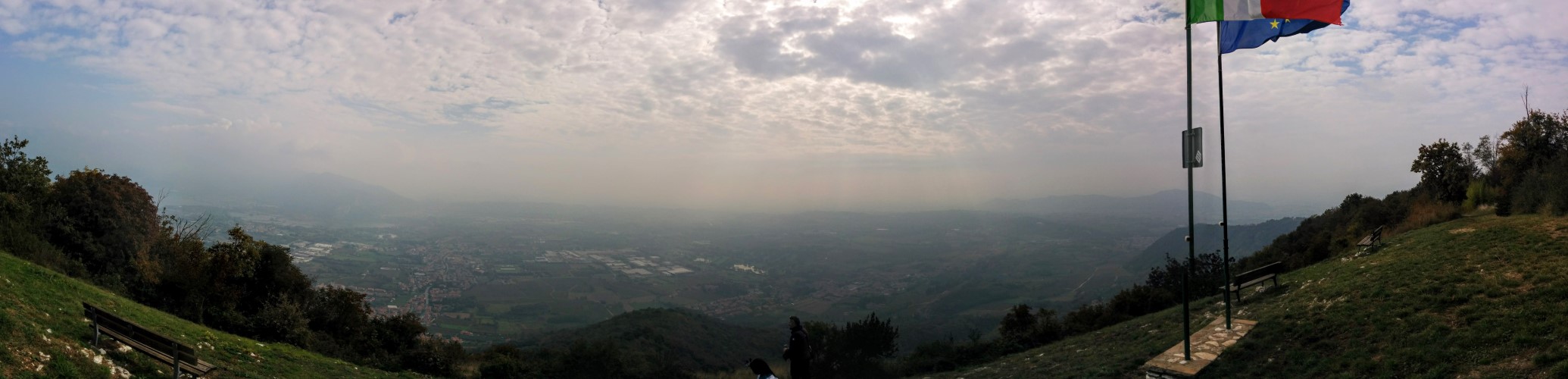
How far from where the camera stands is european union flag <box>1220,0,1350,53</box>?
9680 millimetres

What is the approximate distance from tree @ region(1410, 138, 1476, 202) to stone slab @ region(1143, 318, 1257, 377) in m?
21.4

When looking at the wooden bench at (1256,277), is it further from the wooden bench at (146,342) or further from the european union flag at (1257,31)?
the wooden bench at (146,342)

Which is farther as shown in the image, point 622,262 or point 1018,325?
point 622,262

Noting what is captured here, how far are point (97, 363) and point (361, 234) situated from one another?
419 ft

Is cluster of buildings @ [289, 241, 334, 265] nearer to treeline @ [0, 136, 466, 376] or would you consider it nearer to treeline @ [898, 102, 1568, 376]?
treeline @ [0, 136, 466, 376]

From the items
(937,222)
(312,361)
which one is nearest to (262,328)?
(312,361)

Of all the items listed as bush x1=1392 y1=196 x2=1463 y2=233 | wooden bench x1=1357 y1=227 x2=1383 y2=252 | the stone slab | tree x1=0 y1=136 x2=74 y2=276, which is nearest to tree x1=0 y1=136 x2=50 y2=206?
tree x1=0 y1=136 x2=74 y2=276

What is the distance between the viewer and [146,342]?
887 cm

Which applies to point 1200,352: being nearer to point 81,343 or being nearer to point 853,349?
point 853,349

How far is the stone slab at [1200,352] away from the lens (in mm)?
8422

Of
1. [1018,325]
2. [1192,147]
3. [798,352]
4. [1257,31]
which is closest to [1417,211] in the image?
[1018,325]

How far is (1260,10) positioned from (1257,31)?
70 centimetres

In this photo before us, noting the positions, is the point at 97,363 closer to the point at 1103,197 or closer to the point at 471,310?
the point at 471,310

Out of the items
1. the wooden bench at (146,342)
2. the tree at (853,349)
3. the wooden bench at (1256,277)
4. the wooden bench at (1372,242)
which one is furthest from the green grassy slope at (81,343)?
the wooden bench at (1372,242)
